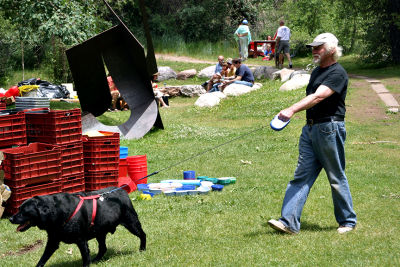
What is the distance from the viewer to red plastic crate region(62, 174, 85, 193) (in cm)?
809

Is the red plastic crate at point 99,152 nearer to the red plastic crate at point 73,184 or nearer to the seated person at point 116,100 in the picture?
the red plastic crate at point 73,184

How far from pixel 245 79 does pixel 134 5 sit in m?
22.4

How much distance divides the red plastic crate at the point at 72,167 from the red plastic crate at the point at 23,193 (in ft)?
0.99

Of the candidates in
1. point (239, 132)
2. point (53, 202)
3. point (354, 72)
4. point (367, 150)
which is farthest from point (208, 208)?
point (354, 72)

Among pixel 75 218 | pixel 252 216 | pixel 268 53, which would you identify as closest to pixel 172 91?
pixel 268 53

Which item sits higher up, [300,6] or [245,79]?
[300,6]

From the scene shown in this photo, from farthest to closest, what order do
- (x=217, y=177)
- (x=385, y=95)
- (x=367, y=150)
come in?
(x=385, y=95), (x=367, y=150), (x=217, y=177)

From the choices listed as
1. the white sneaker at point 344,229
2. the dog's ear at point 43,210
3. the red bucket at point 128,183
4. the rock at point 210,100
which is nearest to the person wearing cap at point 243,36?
the rock at point 210,100

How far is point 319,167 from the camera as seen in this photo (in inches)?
244

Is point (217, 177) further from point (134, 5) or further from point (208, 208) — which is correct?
point (134, 5)

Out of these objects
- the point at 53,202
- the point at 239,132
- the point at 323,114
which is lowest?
the point at 239,132

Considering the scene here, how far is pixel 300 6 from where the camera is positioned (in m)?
34.5

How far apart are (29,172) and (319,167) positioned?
3900mm

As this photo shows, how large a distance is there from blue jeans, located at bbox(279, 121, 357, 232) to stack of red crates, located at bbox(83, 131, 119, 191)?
11.0 ft
